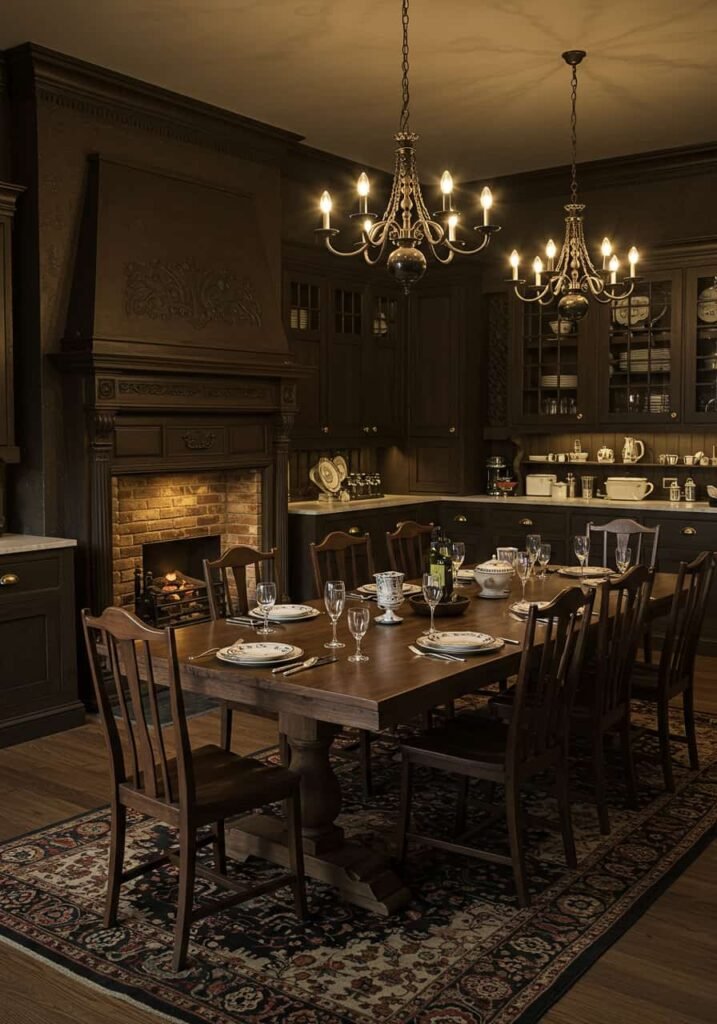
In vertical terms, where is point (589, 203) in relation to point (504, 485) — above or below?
above

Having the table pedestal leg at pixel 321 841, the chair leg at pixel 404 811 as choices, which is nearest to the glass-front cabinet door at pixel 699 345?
the chair leg at pixel 404 811

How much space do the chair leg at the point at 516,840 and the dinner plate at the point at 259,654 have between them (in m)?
0.80

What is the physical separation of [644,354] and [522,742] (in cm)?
464

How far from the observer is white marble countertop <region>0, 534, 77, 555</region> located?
192 inches

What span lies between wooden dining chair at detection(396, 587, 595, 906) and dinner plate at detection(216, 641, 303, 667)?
521mm

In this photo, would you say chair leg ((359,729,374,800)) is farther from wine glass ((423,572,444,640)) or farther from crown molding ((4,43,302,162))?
crown molding ((4,43,302,162))

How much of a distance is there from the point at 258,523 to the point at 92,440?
1.46 m

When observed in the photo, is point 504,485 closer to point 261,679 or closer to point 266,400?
point 266,400

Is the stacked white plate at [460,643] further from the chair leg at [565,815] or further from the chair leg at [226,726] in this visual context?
the chair leg at [226,726]

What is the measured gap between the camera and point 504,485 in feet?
26.1

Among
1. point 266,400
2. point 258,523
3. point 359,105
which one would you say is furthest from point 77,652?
point 359,105

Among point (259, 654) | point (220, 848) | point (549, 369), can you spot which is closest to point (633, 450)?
point (549, 369)

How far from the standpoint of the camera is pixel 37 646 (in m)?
5.05

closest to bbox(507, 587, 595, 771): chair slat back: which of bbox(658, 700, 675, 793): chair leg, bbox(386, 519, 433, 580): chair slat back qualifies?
bbox(658, 700, 675, 793): chair leg
